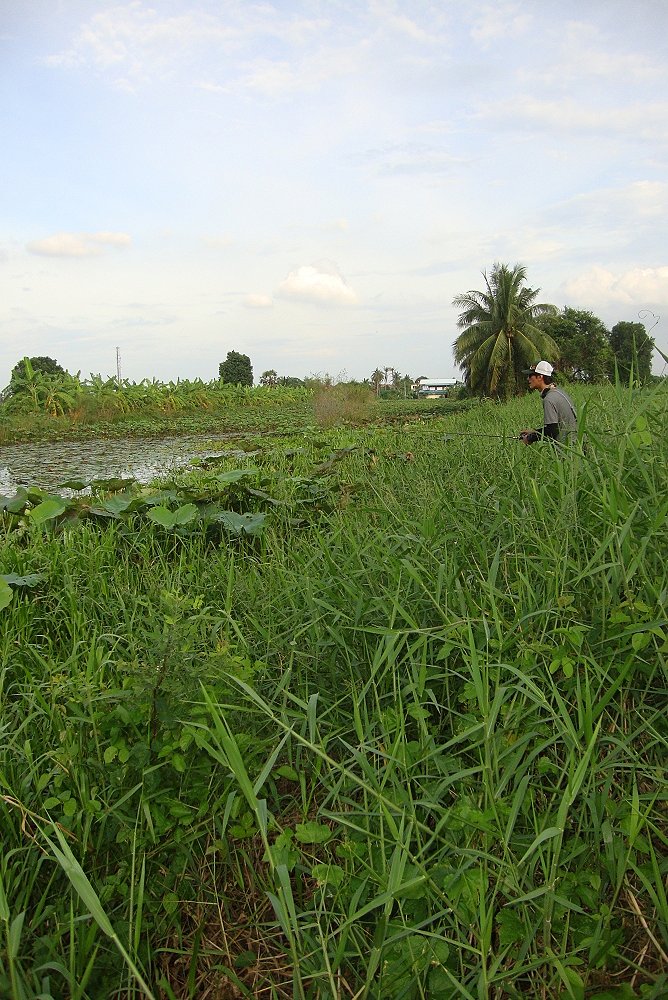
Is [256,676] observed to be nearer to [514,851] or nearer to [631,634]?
[514,851]

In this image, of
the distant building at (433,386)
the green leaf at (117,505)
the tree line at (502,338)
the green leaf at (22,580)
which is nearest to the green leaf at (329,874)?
the green leaf at (22,580)

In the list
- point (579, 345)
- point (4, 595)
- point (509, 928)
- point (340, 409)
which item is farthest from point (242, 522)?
point (579, 345)

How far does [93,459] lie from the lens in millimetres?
12555

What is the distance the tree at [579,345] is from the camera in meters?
38.1

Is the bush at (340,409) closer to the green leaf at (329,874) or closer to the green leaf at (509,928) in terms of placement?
the green leaf at (329,874)

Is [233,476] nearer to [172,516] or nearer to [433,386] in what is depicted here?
[172,516]

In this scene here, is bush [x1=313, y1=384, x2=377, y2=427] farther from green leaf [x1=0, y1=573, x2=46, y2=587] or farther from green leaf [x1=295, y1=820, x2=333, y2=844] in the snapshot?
green leaf [x1=295, y1=820, x2=333, y2=844]

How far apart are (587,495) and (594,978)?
138 centimetres

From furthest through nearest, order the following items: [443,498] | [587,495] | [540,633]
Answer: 1. [443,498]
2. [587,495]
3. [540,633]

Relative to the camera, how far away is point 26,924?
1.57 metres

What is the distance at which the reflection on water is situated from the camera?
10.1 meters

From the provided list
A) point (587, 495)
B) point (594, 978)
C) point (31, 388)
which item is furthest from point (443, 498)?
point (31, 388)

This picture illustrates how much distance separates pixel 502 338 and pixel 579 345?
9.85 meters

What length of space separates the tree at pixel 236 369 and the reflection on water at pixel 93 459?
27.8 meters
